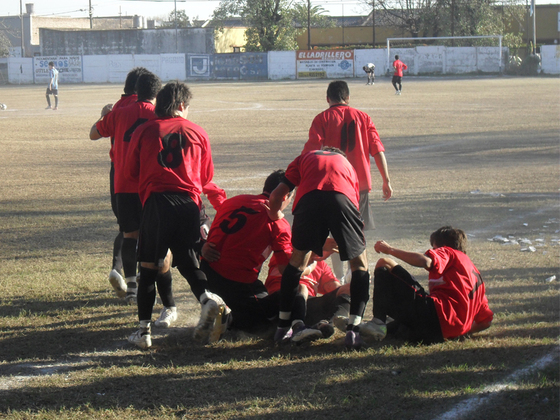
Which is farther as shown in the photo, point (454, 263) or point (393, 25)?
point (393, 25)

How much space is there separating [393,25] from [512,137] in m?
59.4

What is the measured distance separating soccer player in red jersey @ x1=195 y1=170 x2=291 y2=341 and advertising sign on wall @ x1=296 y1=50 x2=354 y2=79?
156 ft

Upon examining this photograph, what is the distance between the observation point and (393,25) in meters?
71.4

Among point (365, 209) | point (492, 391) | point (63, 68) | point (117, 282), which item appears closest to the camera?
point (492, 391)

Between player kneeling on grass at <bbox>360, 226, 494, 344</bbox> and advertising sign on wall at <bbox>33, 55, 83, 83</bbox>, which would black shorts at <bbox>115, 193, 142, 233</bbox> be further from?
advertising sign on wall at <bbox>33, 55, 83, 83</bbox>

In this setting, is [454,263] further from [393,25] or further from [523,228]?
[393,25]

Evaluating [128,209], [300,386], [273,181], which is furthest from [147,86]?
[300,386]

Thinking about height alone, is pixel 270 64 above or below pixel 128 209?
above

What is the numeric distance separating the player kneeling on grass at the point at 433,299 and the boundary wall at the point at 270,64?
47710 mm

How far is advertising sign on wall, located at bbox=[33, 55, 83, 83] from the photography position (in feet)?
178

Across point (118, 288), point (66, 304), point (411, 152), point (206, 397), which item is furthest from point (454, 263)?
point (411, 152)

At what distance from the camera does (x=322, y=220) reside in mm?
4078

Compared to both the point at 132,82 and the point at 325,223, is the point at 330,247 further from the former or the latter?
the point at 132,82

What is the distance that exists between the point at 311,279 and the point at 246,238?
0.72 m
